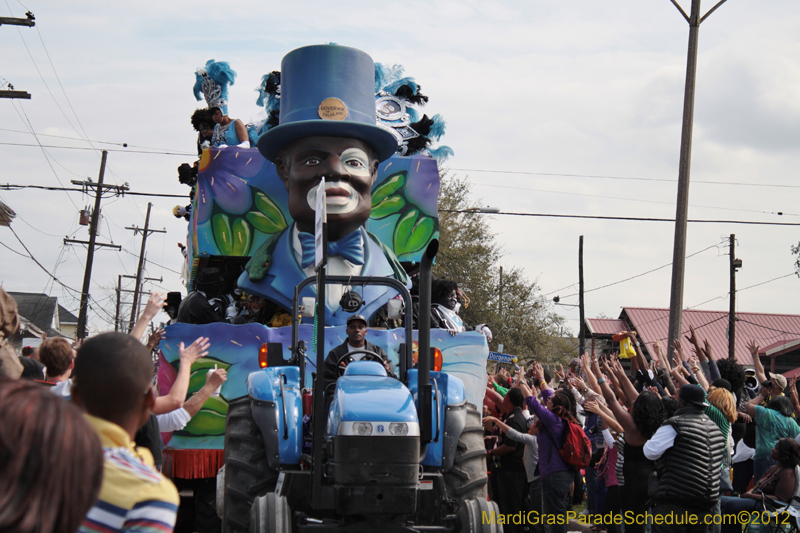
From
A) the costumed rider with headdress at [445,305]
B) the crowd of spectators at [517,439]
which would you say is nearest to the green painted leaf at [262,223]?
the costumed rider with headdress at [445,305]

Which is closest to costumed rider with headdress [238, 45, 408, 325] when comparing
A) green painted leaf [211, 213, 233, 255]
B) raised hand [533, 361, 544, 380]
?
green painted leaf [211, 213, 233, 255]

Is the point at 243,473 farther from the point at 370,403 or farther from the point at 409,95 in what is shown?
the point at 409,95

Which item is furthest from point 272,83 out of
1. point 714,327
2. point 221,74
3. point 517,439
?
point 714,327

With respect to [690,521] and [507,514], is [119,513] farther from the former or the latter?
[507,514]

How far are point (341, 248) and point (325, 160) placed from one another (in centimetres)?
107

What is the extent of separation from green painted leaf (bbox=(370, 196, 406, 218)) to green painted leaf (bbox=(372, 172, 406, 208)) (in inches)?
2.2

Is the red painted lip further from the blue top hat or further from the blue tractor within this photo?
the blue tractor

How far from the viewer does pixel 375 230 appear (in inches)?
410

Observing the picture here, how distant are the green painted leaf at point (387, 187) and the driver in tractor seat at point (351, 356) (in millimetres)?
4135

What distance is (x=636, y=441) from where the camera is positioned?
21.7 ft

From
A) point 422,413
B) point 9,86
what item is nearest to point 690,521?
point 422,413

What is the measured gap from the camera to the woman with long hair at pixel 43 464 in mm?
1482

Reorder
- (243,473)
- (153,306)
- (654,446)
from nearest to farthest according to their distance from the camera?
(153,306) → (243,473) → (654,446)

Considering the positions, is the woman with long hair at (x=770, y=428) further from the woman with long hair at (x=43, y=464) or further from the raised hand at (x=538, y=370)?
the woman with long hair at (x=43, y=464)
